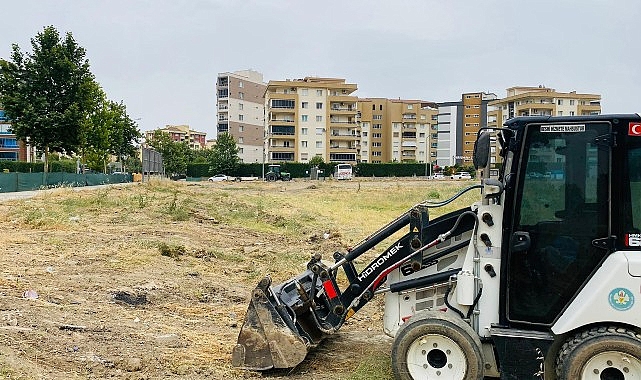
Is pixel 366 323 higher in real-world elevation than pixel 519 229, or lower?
lower

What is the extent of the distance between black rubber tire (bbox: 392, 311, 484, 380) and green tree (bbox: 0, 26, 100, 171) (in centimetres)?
3483

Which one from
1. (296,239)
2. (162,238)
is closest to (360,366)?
(162,238)

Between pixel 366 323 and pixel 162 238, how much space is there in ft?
25.3

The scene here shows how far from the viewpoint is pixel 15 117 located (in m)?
36.0

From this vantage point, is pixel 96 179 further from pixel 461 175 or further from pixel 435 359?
Result: pixel 461 175

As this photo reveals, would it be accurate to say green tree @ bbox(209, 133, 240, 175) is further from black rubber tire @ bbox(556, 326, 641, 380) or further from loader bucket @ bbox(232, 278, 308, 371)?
black rubber tire @ bbox(556, 326, 641, 380)

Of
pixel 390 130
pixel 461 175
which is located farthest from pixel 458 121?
pixel 461 175

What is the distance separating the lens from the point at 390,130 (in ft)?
401

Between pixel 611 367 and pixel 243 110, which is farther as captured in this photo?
pixel 243 110

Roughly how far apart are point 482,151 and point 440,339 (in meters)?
1.62

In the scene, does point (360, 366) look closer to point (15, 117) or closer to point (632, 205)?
point (632, 205)

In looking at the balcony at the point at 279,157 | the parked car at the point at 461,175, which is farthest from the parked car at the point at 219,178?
the parked car at the point at 461,175

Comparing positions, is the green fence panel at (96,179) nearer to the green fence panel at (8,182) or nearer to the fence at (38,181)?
→ the fence at (38,181)

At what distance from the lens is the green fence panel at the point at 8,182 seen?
32.6 m
